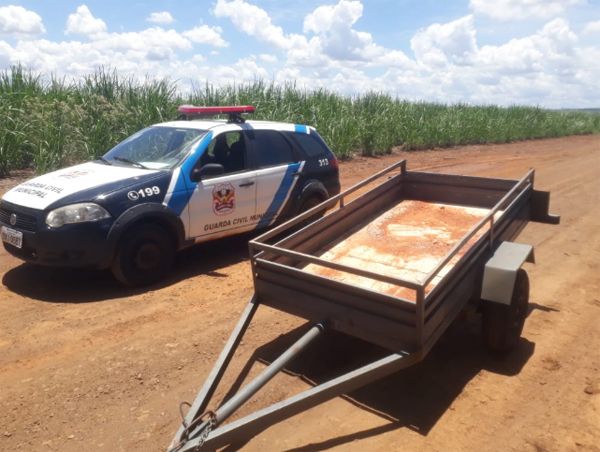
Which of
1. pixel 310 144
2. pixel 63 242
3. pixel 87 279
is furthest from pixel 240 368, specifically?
pixel 310 144

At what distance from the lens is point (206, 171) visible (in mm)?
5590

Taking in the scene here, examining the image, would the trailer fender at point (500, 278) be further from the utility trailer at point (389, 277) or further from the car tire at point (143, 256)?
the car tire at point (143, 256)

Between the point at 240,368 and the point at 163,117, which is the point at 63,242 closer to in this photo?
the point at 240,368

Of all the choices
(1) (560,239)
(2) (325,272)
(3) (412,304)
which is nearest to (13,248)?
(2) (325,272)

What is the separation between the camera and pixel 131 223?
5.10 meters

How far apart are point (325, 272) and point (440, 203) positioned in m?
2.32

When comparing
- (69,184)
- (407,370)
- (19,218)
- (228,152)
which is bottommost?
(407,370)

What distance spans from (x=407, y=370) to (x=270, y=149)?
11.8 feet

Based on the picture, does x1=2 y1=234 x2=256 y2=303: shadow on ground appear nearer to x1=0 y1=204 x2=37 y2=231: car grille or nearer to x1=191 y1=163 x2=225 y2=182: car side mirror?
x1=0 y1=204 x2=37 y2=231: car grille

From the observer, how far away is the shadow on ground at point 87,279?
16.9ft

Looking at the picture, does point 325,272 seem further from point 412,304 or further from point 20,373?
point 20,373

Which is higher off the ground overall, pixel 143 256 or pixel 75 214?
pixel 75 214

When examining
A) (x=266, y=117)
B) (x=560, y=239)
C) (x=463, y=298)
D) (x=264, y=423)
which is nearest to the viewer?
(x=264, y=423)

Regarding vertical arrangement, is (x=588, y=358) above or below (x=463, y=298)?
below
